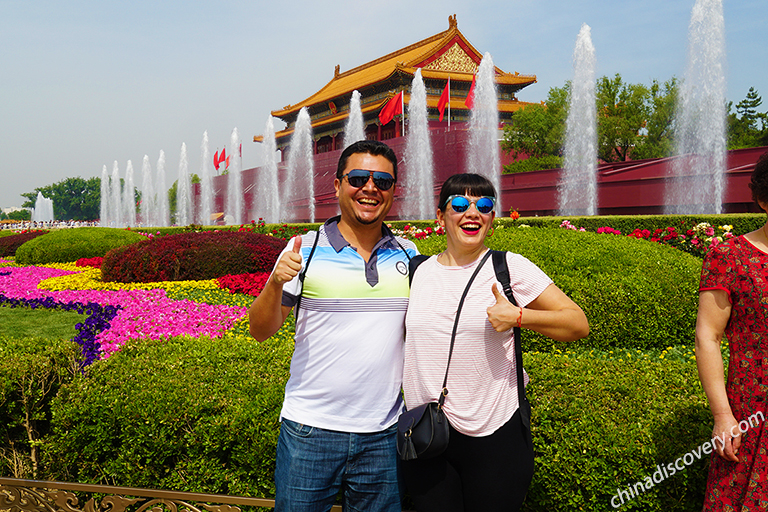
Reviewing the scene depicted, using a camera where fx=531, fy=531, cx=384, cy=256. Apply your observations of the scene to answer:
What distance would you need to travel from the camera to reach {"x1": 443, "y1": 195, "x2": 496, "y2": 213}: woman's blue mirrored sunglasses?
1.69 meters

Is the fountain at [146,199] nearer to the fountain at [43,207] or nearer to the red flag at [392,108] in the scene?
the red flag at [392,108]

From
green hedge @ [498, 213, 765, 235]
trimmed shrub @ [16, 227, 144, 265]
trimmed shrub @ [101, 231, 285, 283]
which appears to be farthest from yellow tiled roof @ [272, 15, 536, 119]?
trimmed shrub @ [101, 231, 285, 283]

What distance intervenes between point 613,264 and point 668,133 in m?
22.4

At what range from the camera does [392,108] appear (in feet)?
73.6

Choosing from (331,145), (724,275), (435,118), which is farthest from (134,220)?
(724,275)

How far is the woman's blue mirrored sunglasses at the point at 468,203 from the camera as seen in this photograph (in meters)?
1.69

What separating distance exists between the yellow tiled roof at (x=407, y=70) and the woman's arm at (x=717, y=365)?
24352 millimetres

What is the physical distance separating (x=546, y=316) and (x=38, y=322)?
5972mm

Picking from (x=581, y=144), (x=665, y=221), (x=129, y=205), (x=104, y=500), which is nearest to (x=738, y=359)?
(x=104, y=500)

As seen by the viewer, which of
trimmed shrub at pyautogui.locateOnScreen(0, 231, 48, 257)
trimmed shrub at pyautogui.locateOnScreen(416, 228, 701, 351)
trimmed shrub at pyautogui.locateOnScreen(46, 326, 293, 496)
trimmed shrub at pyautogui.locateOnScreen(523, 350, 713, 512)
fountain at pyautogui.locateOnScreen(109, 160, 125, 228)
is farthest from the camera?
fountain at pyautogui.locateOnScreen(109, 160, 125, 228)

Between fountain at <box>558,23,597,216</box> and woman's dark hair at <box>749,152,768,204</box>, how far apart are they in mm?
16047

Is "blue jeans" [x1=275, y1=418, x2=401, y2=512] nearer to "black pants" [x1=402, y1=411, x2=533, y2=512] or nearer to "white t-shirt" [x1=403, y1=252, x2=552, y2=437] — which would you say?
"black pants" [x1=402, y1=411, x2=533, y2=512]

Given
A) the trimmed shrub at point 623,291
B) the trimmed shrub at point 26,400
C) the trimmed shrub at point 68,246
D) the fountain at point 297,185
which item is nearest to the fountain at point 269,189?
the fountain at point 297,185

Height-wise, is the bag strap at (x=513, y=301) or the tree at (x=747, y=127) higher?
the tree at (x=747, y=127)
